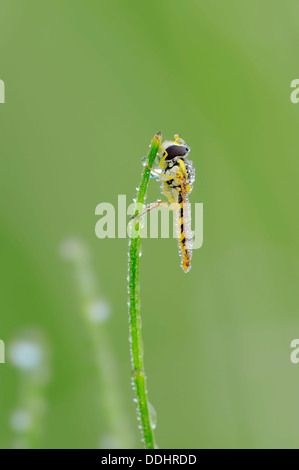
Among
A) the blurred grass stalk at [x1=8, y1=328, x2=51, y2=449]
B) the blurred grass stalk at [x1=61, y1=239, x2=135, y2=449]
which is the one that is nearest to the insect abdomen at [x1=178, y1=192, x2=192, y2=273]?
the blurred grass stalk at [x1=61, y1=239, x2=135, y2=449]

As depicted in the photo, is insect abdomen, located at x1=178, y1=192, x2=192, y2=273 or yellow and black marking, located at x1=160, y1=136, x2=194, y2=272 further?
insect abdomen, located at x1=178, y1=192, x2=192, y2=273

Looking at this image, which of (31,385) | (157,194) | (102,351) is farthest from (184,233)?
(157,194)

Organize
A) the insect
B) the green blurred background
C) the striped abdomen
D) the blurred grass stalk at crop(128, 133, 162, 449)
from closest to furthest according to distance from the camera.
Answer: the blurred grass stalk at crop(128, 133, 162, 449), the insect, the striped abdomen, the green blurred background

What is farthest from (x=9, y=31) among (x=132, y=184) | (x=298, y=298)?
(x=298, y=298)

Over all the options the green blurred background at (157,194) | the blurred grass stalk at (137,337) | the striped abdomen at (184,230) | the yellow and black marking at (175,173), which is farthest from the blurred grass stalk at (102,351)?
the green blurred background at (157,194)

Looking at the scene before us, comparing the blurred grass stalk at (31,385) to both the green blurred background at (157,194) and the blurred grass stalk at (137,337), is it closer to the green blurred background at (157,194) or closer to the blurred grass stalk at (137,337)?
the blurred grass stalk at (137,337)

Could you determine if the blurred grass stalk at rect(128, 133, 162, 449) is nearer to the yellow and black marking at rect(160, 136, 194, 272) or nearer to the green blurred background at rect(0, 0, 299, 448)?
the yellow and black marking at rect(160, 136, 194, 272)
